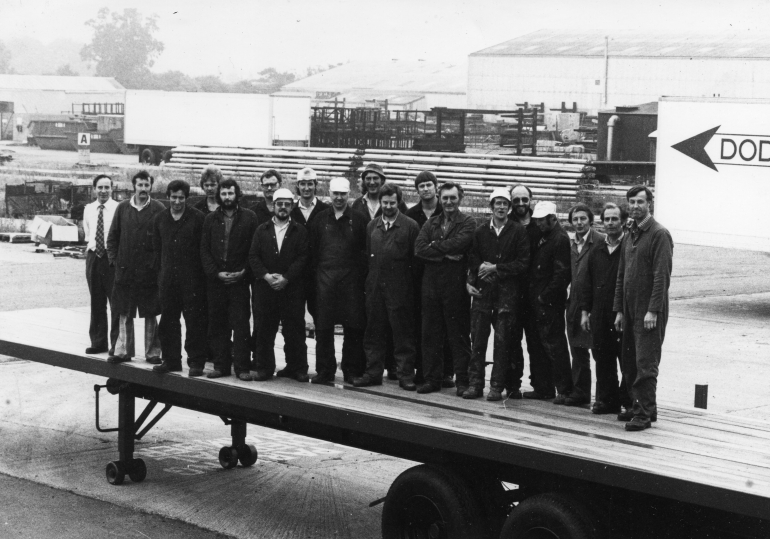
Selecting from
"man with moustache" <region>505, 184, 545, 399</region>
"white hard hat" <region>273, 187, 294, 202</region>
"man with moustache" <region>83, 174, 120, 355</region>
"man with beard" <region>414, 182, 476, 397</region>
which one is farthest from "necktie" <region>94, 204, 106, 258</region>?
"man with moustache" <region>505, 184, 545, 399</region>

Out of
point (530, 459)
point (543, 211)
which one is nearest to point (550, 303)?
point (543, 211)

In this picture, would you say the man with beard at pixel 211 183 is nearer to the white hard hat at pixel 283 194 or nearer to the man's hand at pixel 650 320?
the white hard hat at pixel 283 194

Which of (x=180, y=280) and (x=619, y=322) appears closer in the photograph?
(x=619, y=322)

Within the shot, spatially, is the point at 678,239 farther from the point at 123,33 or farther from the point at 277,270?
the point at 123,33

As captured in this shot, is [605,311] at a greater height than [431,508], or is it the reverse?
[605,311]

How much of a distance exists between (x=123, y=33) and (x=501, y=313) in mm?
145636

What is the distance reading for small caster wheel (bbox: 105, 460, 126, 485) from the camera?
9.62m

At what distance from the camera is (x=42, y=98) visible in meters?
90.0

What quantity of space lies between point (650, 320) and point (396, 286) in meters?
2.11

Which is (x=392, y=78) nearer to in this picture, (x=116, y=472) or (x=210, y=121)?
(x=210, y=121)

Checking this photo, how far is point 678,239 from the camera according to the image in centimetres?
2008

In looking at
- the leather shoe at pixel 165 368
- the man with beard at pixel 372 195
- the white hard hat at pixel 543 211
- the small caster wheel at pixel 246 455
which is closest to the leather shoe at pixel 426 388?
the white hard hat at pixel 543 211

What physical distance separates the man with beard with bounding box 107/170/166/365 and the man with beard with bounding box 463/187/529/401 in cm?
295

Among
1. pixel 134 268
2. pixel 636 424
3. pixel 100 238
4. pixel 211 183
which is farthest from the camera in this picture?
pixel 100 238
